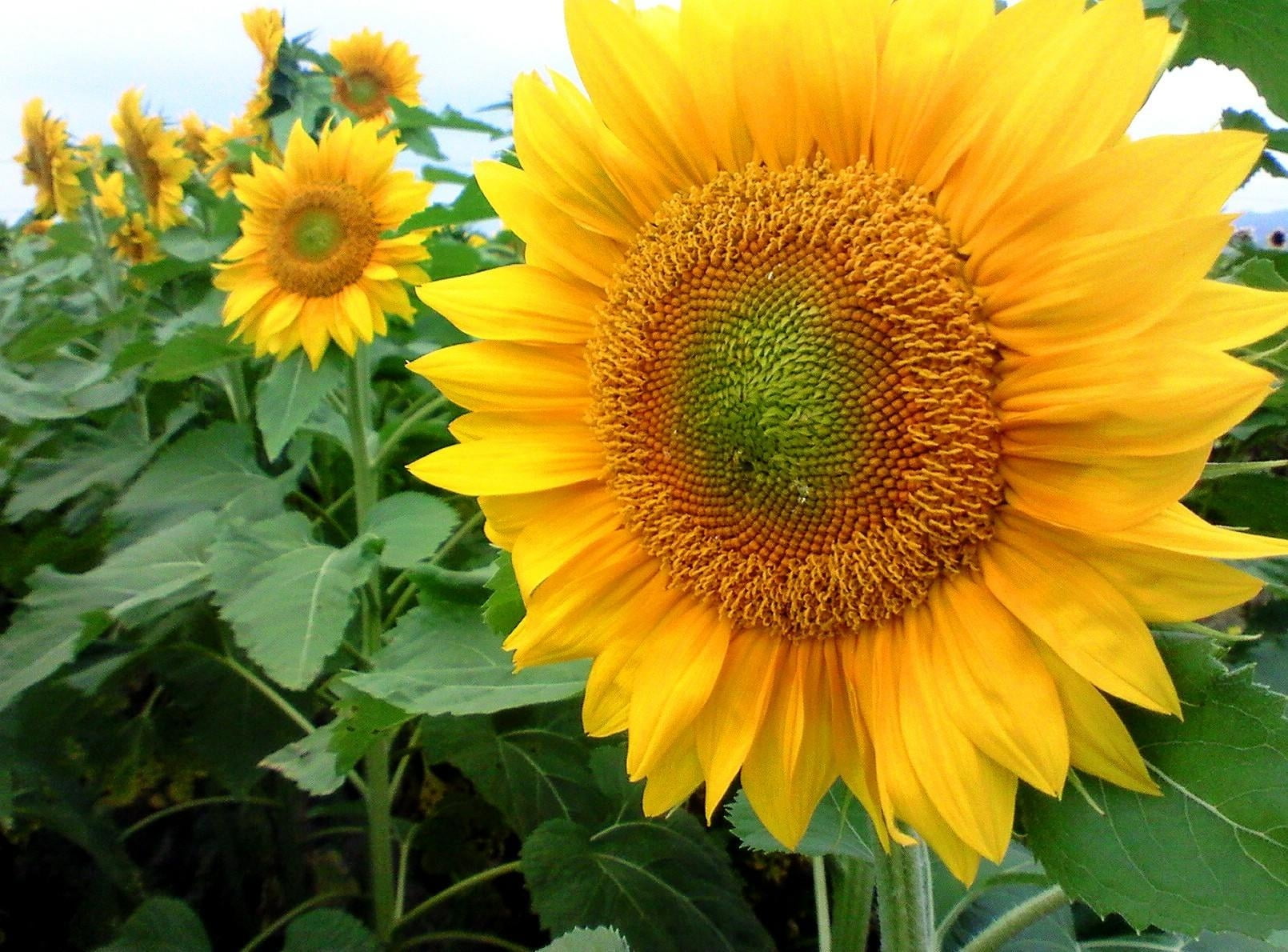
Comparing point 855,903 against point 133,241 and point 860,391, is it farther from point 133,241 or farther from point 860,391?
point 133,241

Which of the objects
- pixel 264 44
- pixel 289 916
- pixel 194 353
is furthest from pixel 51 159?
pixel 289 916

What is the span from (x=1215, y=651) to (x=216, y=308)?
2.69 m

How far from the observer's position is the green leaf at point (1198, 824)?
0.59 m

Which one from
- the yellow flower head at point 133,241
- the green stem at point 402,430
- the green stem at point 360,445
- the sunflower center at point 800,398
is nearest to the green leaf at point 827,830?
the sunflower center at point 800,398

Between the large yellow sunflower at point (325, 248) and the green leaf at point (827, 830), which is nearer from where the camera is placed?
the green leaf at point (827, 830)

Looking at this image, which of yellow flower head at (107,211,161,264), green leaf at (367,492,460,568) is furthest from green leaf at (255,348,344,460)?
yellow flower head at (107,211,161,264)

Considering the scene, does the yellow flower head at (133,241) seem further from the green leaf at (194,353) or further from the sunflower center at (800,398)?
the sunflower center at (800,398)

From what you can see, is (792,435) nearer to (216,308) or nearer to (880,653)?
(880,653)

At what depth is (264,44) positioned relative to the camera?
9.98 feet

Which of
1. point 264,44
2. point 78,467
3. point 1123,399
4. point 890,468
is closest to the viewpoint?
point 1123,399

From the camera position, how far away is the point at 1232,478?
1.03 meters

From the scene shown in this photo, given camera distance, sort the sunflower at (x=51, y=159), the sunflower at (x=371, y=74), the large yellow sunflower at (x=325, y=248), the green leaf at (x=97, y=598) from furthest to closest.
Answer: the sunflower at (x=371, y=74) → the sunflower at (x=51, y=159) → the large yellow sunflower at (x=325, y=248) → the green leaf at (x=97, y=598)

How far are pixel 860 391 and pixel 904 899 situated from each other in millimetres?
435

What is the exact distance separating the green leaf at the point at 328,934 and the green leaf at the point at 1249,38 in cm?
152
